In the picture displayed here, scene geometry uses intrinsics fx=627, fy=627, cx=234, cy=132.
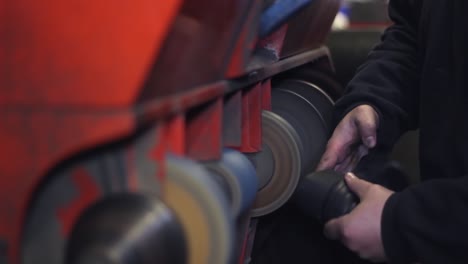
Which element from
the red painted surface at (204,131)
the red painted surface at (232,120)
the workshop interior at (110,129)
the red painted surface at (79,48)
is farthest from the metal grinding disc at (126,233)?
the red painted surface at (232,120)

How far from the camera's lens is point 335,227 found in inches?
43.9

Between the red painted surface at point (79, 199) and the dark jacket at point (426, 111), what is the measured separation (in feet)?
1.72

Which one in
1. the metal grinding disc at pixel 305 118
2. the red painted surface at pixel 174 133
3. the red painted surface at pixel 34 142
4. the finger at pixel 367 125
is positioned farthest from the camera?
the metal grinding disc at pixel 305 118

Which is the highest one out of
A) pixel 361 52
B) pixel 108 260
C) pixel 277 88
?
pixel 108 260

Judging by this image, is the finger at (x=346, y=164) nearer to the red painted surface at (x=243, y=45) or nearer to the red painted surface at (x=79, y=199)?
the red painted surface at (x=243, y=45)

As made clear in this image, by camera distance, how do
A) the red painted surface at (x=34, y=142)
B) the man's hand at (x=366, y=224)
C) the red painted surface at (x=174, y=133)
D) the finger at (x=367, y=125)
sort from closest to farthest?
the red painted surface at (x=34, y=142)
the red painted surface at (x=174, y=133)
the man's hand at (x=366, y=224)
the finger at (x=367, y=125)

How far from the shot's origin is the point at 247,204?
102cm

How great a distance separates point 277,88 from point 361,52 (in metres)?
0.63

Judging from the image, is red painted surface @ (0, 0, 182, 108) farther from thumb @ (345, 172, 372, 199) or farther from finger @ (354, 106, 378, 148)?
finger @ (354, 106, 378, 148)

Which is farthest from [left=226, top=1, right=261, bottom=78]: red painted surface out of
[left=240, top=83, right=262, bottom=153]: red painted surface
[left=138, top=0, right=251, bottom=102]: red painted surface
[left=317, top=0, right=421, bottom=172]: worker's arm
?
[left=317, top=0, right=421, bottom=172]: worker's arm

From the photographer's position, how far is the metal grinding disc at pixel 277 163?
50.9 inches

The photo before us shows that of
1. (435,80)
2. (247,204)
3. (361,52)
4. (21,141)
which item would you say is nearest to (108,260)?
(21,141)

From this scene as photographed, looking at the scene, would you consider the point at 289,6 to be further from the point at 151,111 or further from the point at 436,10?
the point at 151,111

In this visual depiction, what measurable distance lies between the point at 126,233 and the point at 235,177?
0.33m
